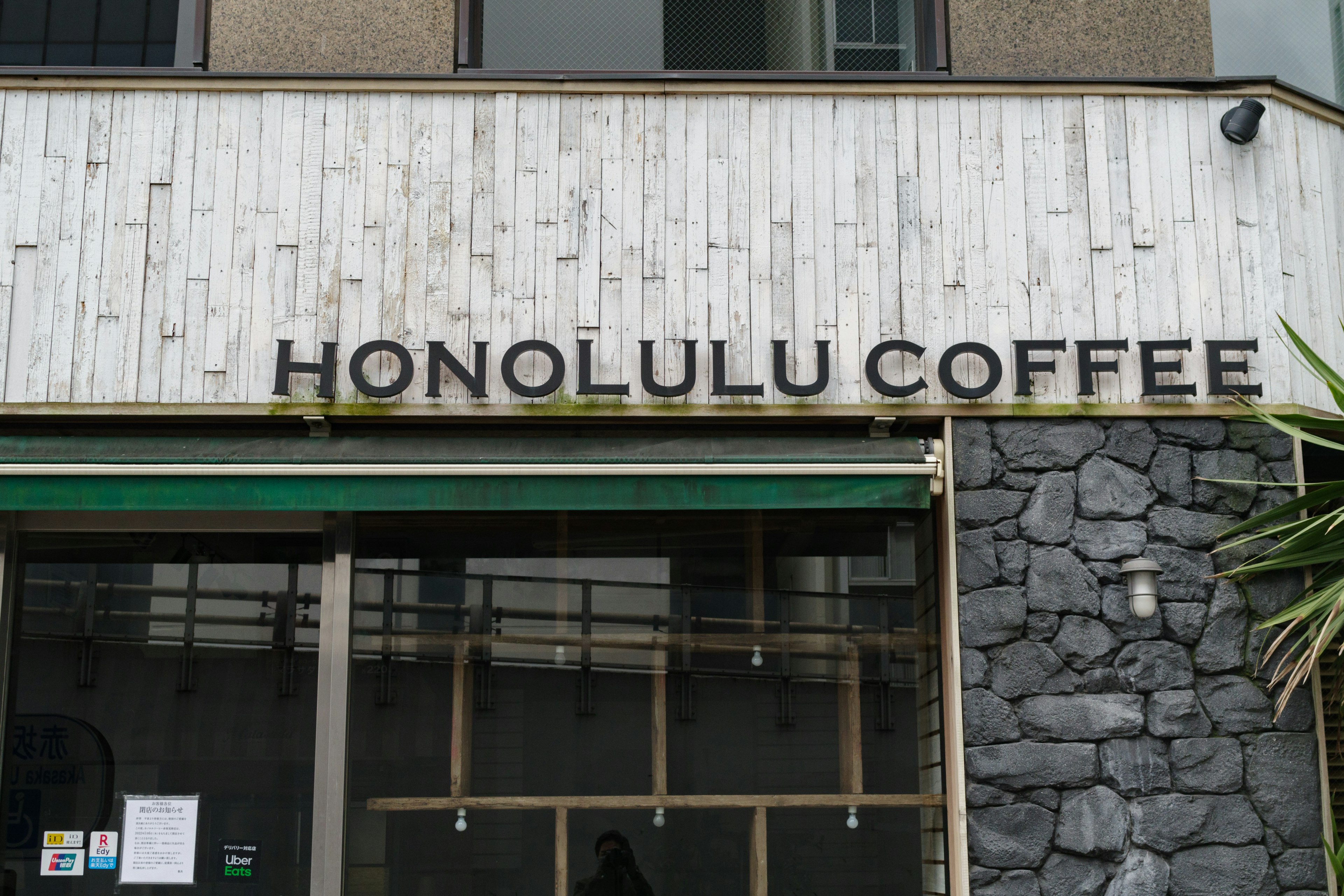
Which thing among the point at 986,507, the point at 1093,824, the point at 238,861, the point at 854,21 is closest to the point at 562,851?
the point at 238,861

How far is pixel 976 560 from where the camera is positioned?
5465 mm

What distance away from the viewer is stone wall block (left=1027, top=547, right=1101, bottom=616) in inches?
214

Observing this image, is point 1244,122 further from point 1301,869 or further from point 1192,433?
point 1301,869

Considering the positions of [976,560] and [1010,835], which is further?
[976,560]

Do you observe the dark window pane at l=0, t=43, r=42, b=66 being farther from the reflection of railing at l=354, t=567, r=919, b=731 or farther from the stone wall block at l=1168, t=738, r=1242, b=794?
the stone wall block at l=1168, t=738, r=1242, b=794

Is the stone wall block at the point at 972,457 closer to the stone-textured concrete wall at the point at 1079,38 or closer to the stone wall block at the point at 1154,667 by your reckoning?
the stone wall block at the point at 1154,667

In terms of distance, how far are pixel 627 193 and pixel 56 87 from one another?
259 centimetres

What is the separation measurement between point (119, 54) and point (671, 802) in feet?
13.8

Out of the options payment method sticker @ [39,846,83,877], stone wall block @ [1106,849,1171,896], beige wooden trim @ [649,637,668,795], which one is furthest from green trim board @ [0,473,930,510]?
stone wall block @ [1106,849,1171,896]

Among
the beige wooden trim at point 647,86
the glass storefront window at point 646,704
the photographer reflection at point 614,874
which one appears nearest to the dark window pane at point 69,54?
the beige wooden trim at point 647,86

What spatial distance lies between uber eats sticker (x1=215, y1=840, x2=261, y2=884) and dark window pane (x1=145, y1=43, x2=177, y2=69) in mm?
→ 3488

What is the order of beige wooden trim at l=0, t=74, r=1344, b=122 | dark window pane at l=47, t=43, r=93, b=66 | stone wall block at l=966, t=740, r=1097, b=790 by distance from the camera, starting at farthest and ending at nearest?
dark window pane at l=47, t=43, r=93, b=66 → beige wooden trim at l=0, t=74, r=1344, b=122 → stone wall block at l=966, t=740, r=1097, b=790

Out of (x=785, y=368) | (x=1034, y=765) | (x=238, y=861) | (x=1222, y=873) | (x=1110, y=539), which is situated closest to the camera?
(x=1222, y=873)

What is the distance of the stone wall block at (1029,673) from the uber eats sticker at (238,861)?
314 centimetres
